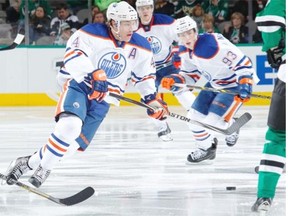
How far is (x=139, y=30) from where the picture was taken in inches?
280

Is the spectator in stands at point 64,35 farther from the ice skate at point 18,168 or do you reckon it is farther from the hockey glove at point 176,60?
the ice skate at point 18,168

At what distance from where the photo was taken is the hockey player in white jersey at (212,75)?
5.74 metres

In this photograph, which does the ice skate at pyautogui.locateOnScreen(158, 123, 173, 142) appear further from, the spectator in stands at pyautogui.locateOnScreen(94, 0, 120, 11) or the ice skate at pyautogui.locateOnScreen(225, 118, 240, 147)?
the spectator in stands at pyautogui.locateOnScreen(94, 0, 120, 11)

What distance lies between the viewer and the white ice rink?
4.14 meters

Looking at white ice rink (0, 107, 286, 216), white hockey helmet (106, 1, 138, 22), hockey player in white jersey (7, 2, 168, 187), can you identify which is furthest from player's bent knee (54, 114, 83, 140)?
white hockey helmet (106, 1, 138, 22)

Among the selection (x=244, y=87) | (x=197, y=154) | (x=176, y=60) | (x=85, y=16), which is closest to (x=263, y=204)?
(x=244, y=87)

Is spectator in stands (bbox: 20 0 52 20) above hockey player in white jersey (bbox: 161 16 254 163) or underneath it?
underneath

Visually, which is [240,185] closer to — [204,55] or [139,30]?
[204,55]

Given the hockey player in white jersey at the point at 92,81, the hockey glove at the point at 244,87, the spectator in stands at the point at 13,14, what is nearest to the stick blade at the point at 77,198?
the hockey player in white jersey at the point at 92,81

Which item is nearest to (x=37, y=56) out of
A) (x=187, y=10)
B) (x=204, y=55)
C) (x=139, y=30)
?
(x=187, y=10)

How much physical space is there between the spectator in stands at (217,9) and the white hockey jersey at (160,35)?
11.1 ft

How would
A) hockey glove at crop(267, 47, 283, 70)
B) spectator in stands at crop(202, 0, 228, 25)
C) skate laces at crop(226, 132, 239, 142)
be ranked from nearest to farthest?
hockey glove at crop(267, 47, 283, 70), skate laces at crop(226, 132, 239, 142), spectator in stands at crop(202, 0, 228, 25)

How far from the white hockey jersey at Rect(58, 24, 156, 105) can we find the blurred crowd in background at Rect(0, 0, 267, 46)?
515 centimetres

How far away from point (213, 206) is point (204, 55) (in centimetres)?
179
